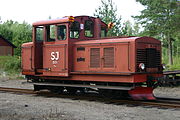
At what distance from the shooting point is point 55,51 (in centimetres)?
1115

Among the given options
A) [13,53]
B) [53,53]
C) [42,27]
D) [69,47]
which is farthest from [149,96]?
[13,53]

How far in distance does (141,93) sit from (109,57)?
171 centimetres

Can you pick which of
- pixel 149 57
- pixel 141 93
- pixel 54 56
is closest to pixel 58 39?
pixel 54 56

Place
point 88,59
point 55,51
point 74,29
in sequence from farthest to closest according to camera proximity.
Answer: point 55,51 → point 74,29 → point 88,59

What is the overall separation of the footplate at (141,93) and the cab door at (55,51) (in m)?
2.81

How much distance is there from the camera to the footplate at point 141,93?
9406 millimetres

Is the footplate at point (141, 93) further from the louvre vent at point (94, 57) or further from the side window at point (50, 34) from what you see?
the side window at point (50, 34)

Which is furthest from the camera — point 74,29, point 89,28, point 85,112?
point 89,28

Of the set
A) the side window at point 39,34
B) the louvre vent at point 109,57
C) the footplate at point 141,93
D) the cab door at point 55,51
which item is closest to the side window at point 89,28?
the cab door at point 55,51

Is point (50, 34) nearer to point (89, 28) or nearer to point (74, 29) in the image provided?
point (74, 29)

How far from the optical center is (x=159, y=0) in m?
29.1

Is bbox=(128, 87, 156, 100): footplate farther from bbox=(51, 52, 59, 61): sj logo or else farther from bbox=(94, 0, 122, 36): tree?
bbox=(94, 0, 122, 36): tree

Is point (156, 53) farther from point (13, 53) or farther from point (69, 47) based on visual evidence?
point (13, 53)

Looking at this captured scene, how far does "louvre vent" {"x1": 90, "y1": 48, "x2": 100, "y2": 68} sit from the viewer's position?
10.2 m
